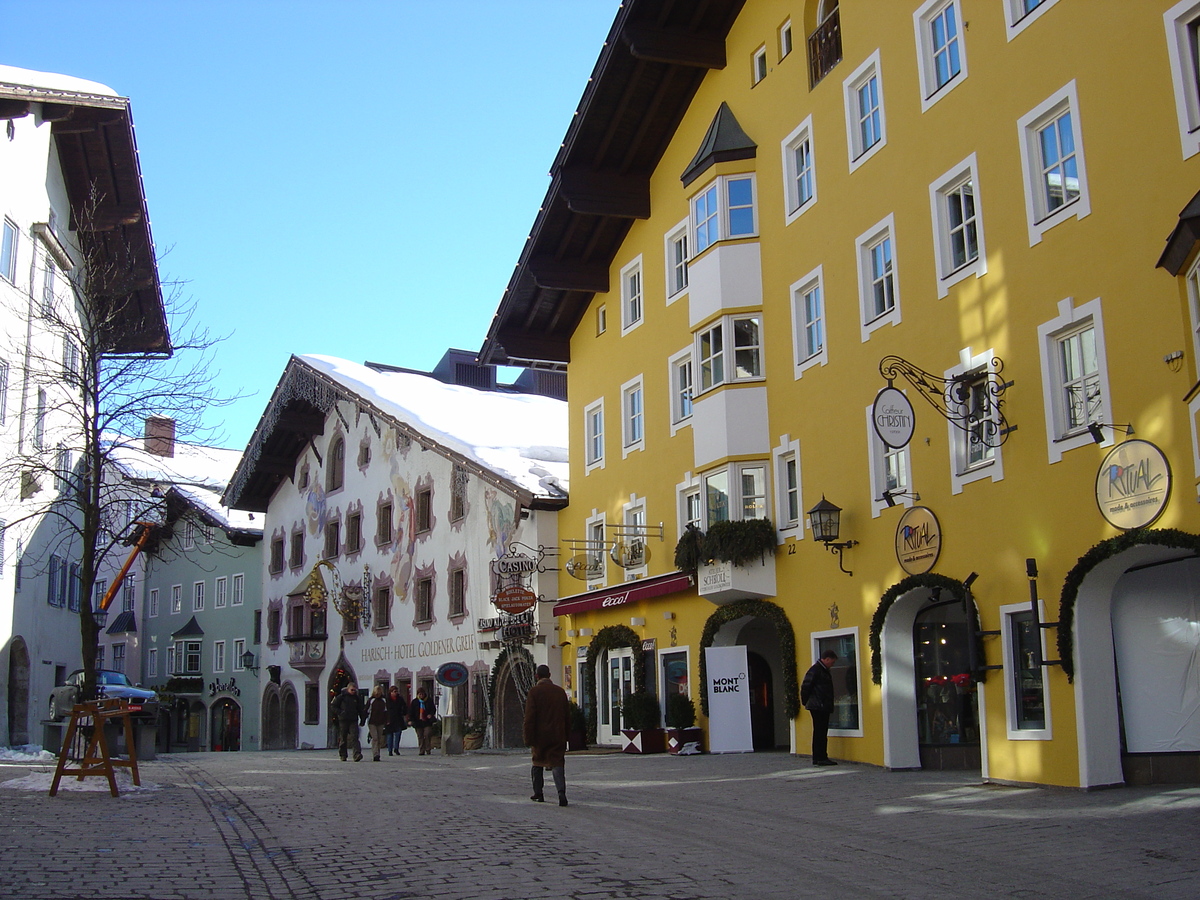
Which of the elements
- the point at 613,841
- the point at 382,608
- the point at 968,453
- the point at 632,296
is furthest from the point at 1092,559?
the point at 382,608

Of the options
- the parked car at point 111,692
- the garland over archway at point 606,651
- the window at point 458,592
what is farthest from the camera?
the window at point 458,592

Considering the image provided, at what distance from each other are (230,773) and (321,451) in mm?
24635

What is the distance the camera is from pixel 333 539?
140 feet

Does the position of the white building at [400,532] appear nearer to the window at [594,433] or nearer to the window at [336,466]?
the window at [336,466]

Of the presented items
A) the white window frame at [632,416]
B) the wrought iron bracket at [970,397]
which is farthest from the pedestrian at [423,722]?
the wrought iron bracket at [970,397]

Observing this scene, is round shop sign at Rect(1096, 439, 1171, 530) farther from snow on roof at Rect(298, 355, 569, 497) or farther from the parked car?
the parked car

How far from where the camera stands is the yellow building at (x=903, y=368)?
1343 cm

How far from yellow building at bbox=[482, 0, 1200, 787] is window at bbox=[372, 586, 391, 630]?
10.7m

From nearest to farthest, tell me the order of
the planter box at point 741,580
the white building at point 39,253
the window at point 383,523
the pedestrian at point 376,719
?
the planter box at point 741,580
the pedestrian at point 376,719
the white building at point 39,253
the window at point 383,523

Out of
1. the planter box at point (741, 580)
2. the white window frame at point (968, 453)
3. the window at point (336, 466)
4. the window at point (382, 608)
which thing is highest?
the window at point (336, 466)

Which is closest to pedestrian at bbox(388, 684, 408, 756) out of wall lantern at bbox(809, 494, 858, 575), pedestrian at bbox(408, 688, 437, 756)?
pedestrian at bbox(408, 688, 437, 756)

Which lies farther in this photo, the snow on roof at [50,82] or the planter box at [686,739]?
the snow on roof at [50,82]

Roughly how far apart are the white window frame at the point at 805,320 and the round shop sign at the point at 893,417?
384cm

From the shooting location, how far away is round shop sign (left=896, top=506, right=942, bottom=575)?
16.7 m
